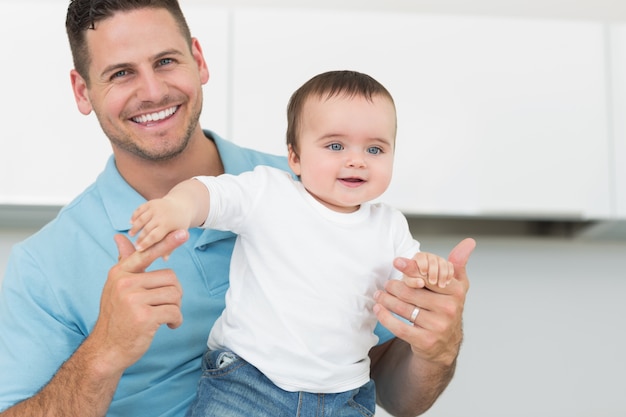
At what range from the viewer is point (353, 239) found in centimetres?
130

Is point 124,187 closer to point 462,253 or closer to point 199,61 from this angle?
point 199,61

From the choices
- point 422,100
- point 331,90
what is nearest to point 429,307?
point 331,90

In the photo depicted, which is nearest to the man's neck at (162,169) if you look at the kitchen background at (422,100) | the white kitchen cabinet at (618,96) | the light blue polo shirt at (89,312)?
the light blue polo shirt at (89,312)

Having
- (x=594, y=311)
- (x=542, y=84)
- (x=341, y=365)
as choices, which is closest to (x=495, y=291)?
(x=594, y=311)

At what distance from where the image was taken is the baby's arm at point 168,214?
3.59ft

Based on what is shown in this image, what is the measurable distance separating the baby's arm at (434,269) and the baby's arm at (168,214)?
331 millimetres

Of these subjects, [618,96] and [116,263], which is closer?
[116,263]

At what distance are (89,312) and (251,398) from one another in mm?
420

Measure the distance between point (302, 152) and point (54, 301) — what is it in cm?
58

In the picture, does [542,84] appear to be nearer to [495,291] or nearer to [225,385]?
[495,291]

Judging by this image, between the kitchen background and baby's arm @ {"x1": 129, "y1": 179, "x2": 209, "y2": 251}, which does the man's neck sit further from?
the kitchen background

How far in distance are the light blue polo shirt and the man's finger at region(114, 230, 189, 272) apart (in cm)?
29

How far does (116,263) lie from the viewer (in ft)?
5.03

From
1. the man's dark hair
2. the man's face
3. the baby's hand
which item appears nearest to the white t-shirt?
the baby's hand
